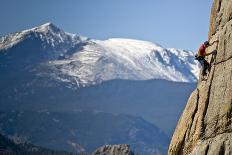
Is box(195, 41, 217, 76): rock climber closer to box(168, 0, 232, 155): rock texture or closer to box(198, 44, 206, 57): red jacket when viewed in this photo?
box(198, 44, 206, 57): red jacket

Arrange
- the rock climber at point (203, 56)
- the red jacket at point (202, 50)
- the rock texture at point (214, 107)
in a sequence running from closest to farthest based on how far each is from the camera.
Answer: the rock texture at point (214, 107) → the rock climber at point (203, 56) → the red jacket at point (202, 50)

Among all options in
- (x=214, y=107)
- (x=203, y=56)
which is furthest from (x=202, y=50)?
(x=214, y=107)

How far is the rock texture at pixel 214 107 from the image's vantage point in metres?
41.4

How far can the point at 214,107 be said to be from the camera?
141 feet

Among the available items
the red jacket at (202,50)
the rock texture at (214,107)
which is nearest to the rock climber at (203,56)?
the red jacket at (202,50)

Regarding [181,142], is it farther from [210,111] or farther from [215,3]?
[215,3]

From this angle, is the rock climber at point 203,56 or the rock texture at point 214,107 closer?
the rock texture at point 214,107

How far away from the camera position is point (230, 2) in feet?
144

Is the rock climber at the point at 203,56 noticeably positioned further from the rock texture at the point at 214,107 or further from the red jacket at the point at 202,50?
the rock texture at the point at 214,107

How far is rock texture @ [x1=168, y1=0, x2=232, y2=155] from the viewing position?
136ft

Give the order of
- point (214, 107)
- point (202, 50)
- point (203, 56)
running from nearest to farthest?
1. point (214, 107)
2. point (203, 56)
3. point (202, 50)

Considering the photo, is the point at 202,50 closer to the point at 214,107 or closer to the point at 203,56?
the point at 203,56

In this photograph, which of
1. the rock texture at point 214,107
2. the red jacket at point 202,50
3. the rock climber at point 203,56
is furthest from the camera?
the red jacket at point 202,50

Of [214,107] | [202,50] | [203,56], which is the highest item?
[202,50]
